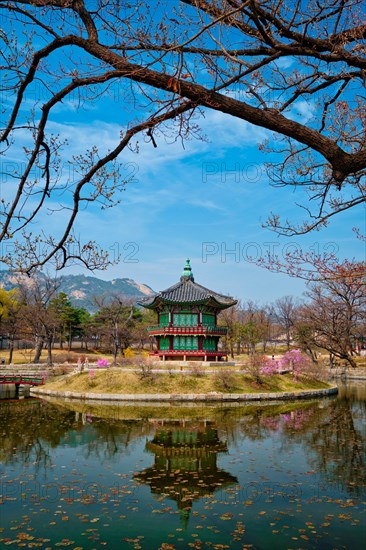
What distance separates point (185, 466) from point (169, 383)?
16.5 meters

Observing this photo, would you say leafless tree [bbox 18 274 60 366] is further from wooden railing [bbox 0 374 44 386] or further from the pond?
the pond

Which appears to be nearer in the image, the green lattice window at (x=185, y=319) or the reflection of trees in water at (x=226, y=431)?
the reflection of trees in water at (x=226, y=431)

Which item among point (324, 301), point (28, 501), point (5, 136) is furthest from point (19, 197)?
point (324, 301)

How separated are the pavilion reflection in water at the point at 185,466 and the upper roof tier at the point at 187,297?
19.8 m

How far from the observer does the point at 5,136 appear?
3953 mm

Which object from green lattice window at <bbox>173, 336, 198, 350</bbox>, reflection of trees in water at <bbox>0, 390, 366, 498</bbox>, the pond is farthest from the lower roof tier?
the pond

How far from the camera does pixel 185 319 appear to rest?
38.3 metres

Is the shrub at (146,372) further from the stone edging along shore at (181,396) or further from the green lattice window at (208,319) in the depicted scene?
the green lattice window at (208,319)

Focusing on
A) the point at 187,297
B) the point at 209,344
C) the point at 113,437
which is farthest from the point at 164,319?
the point at 113,437

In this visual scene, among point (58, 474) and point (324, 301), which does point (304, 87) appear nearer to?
point (58, 474)

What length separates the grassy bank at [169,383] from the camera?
93.0 feet

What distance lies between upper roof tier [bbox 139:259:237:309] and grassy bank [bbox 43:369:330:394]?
8760 millimetres

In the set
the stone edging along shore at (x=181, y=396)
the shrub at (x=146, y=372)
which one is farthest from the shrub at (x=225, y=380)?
the shrub at (x=146, y=372)

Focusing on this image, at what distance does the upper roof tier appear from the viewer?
3781 centimetres
